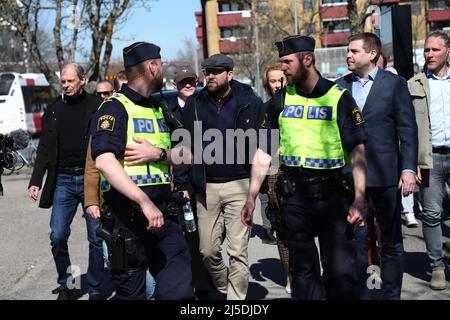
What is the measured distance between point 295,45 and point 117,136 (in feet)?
4.33

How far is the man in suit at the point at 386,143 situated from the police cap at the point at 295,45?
805 millimetres

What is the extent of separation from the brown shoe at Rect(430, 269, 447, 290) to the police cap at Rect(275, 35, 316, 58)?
2.36 m

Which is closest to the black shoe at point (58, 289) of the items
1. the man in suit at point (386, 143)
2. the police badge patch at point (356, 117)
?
the man in suit at point (386, 143)

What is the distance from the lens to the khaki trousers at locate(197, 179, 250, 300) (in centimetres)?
514

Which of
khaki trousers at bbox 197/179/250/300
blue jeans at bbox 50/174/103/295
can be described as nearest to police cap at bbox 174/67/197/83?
blue jeans at bbox 50/174/103/295

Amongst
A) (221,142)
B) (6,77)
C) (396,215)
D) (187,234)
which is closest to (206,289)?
(187,234)

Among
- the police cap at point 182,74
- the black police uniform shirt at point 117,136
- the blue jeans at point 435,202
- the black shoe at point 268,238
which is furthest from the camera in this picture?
the black shoe at point 268,238

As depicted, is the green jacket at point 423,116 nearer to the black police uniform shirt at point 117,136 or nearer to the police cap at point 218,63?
the police cap at point 218,63

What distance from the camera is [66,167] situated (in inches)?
223

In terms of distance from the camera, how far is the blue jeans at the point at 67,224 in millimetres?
5617

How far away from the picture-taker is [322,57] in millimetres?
38156

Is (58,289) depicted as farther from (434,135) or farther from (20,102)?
(20,102)
